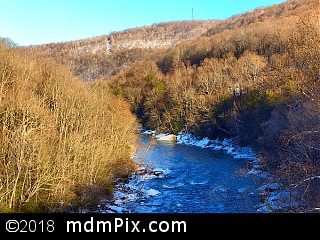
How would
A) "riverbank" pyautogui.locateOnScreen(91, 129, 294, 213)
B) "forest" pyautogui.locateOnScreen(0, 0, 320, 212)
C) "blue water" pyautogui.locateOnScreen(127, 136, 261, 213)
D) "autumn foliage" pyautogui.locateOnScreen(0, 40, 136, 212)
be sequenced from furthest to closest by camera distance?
"blue water" pyautogui.locateOnScreen(127, 136, 261, 213) < "riverbank" pyautogui.locateOnScreen(91, 129, 294, 213) < "autumn foliage" pyautogui.locateOnScreen(0, 40, 136, 212) < "forest" pyautogui.locateOnScreen(0, 0, 320, 212)

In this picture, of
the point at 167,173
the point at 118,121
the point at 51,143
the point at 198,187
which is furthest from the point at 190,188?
the point at 51,143

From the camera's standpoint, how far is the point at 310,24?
34.6 ft

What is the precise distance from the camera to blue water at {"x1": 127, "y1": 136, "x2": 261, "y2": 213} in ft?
66.5

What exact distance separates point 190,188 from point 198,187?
67cm

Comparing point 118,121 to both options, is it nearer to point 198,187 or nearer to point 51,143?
point 198,187

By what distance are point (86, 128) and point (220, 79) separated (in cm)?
4191

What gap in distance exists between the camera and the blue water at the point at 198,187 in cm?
2028

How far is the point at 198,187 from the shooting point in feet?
83.6

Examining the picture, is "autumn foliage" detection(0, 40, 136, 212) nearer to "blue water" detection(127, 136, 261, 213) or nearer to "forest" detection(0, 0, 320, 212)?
"forest" detection(0, 0, 320, 212)

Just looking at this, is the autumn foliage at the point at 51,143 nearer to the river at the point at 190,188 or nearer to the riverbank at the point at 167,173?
the riverbank at the point at 167,173

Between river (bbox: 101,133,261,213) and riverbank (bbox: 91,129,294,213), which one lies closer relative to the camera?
riverbank (bbox: 91,129,294,213)

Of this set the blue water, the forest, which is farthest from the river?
the forest

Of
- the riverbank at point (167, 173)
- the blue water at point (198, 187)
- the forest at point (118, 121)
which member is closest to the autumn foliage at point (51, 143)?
the forest at point (118, 121)
